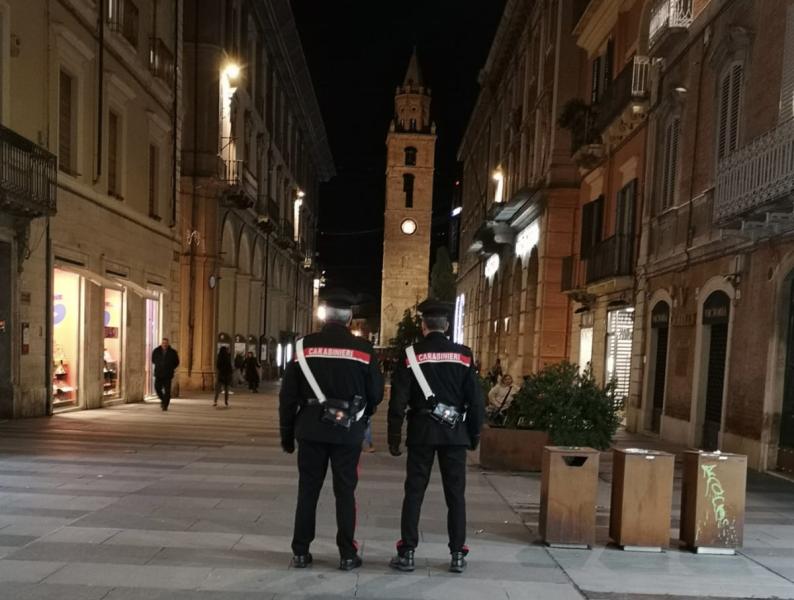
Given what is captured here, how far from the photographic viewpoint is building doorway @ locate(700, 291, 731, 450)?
40.2 feet

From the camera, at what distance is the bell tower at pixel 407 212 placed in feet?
222

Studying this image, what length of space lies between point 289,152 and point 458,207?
2240cm

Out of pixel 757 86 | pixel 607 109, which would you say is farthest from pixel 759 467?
pixel 607 109

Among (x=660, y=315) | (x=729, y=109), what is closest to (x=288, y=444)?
(x=729, y=109)

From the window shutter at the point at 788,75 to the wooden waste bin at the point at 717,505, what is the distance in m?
7.03

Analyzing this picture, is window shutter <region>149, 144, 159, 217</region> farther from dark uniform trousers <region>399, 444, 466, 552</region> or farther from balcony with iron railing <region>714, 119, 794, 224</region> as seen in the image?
dark uniform trousers <region>399, 444, 466, 552</region>

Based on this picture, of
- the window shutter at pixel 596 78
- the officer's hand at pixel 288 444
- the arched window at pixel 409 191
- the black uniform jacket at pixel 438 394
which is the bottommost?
the officer's hand at pixel 288 444

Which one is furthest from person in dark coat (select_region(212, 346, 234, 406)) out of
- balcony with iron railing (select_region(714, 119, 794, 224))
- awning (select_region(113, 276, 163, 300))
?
balcony with iron railing (select_region(714, 119, 794, 224))

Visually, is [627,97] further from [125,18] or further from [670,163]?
[125,18]

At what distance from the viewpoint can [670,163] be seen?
1532 centimetres

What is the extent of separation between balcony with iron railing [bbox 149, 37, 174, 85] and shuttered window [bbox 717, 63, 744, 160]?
14.6 m

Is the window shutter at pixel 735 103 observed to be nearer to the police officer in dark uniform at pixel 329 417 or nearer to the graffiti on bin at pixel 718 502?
the graffiti on bin at pixel 718 502

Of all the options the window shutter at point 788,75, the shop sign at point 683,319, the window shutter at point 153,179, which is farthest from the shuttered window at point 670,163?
the window shutter at point 153,179

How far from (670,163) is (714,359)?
4.93 meters
